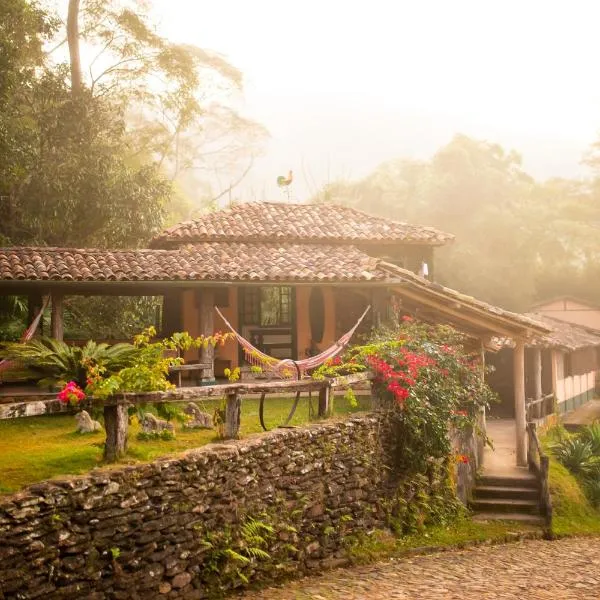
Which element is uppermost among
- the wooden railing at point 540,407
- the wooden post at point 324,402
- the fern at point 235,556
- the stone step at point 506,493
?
the wooden post at point 324,402

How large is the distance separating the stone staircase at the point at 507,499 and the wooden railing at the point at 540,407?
5058 millimetres

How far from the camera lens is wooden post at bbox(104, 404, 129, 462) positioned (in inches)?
300

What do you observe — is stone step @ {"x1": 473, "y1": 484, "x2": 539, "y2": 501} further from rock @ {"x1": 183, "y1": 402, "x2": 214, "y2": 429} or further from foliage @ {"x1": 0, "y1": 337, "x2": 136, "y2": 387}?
foliage @ {"x1": 0, "y1": 337, "x2": 136, "y2": 387}

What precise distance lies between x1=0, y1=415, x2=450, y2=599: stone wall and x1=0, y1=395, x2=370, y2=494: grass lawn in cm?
44

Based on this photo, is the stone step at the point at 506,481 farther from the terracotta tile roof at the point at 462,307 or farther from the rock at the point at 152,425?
the rock at the point at 152,425

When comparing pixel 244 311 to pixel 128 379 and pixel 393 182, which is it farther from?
pixel 393 182

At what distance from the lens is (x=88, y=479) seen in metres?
6.94

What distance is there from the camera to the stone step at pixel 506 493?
1466 cm

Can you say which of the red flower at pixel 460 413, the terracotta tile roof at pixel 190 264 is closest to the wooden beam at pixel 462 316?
the terracotta tile roof at pixel 190 264

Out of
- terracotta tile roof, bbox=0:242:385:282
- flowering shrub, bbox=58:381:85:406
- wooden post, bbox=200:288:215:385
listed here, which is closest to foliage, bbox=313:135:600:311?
terracotta tile roof, bbox=0:242:385:282

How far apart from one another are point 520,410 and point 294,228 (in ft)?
25.7

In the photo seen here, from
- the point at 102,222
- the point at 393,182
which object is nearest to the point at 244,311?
the point at 102,222

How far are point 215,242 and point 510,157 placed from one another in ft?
107

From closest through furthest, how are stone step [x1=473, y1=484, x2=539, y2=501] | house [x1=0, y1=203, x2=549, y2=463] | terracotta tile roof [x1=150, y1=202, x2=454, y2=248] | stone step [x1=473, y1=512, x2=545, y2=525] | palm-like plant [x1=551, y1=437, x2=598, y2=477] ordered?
stone step [x1=473, y1=512, x2=545, y2=525] → stone step [x1=473, y1=484, x2=539, y2=501] → house [x1=0, y1=203, x2=549, y2=463] → palm-like plant [x1=551, y1=437, x2=598, y2=477] → terracotta tile roof [x1=150, y1=202, x2=454, y2=248]
